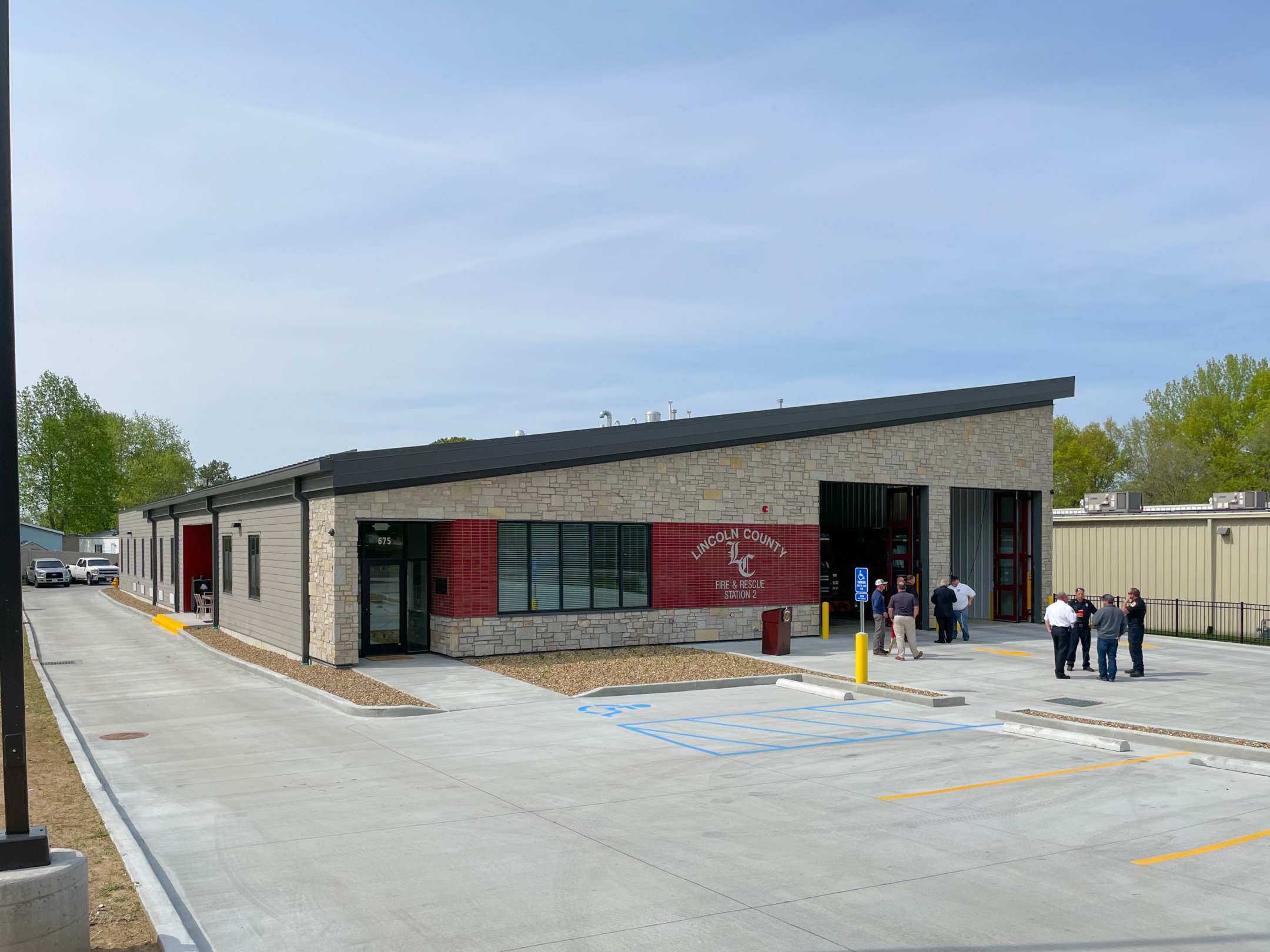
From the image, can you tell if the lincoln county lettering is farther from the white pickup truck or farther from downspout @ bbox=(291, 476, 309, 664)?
the white pickup truck

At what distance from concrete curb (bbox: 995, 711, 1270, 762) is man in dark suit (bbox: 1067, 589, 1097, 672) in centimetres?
526

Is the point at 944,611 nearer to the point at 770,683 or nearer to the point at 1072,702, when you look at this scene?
the point at 770,683

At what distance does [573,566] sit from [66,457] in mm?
78505

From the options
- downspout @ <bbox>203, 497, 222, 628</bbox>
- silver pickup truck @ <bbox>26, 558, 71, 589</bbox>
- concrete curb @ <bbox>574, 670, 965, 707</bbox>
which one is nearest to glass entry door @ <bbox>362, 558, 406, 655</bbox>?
concrete curb @ <bbox>574, 670, 965, 707</bbox>

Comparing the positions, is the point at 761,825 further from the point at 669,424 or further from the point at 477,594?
the point at 669,424

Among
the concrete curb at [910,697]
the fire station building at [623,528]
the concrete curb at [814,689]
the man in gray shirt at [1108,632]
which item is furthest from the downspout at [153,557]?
the man in gray shirt at [1108,632]

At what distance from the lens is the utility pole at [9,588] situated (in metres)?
6.36

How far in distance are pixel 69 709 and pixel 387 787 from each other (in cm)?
867

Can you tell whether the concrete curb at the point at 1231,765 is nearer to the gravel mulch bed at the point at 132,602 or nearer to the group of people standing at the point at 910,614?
the group of people standing at the point at 910,614

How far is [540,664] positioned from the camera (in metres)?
21.4

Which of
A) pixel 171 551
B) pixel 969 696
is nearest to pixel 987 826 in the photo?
pixel 969 696

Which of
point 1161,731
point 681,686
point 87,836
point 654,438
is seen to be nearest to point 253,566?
point 654,438

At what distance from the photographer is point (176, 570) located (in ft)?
123

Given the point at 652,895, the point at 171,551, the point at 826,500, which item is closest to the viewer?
the point at 652,895
